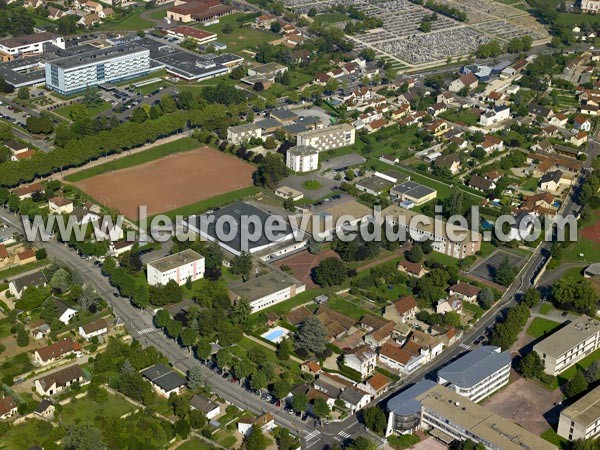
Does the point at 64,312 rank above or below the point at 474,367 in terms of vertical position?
below

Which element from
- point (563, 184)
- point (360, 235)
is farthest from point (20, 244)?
point (563, 184)

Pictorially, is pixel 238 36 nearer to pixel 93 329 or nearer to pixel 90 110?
pixel 90 110

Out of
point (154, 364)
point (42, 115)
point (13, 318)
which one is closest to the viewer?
point (154, 364)

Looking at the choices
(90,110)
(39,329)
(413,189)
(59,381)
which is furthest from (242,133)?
(59,381)

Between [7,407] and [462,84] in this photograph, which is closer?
[7,407]

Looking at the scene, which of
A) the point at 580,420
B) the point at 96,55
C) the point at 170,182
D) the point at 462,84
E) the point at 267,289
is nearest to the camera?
the point at 580,420

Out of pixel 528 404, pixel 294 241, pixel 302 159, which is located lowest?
pixel 294 241

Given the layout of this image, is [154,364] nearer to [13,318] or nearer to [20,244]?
[13,318]
